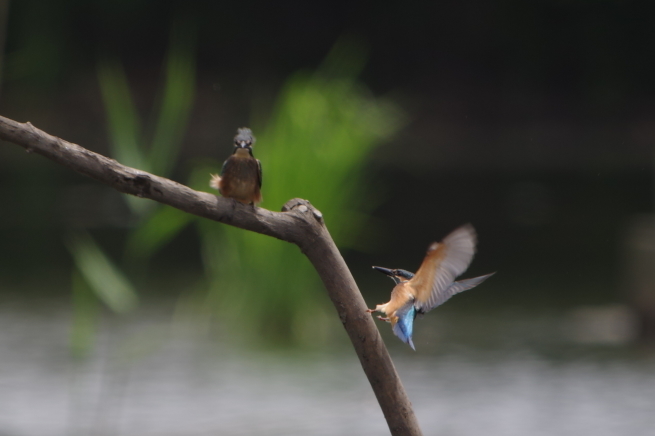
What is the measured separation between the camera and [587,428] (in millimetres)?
3715

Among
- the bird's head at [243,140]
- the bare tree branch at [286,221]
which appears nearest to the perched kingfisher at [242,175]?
the bird's head at [243,140]

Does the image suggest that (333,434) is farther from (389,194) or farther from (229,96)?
(229,96)

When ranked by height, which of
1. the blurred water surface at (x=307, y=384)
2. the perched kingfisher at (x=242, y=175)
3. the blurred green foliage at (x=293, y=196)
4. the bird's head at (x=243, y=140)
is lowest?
the perched kingfisher at (x=242, y=175)

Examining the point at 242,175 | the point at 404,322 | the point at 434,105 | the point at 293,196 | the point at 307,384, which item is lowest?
the point at 404,322

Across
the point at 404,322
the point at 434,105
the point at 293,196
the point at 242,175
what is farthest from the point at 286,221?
the point at 434,105

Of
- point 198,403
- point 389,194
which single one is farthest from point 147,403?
point 389,194

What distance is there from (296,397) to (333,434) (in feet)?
1.45

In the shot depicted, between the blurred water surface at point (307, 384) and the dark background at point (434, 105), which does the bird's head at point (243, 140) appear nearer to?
the blurred water surface at point (307, 384)

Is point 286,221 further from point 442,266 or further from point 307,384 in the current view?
point 307,384

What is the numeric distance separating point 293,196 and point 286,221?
3.56 metres

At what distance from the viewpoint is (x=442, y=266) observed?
1217mm

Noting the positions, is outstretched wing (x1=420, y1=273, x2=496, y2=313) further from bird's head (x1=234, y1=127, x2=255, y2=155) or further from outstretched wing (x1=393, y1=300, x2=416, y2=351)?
bird's head (x1=234, y1=127, x2=255, y2=155)

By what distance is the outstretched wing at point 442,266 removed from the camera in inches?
47.4

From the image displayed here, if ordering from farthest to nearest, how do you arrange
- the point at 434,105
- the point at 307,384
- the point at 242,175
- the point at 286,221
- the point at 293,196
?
the point at 434,105 < the point at 293,196 < the point at 307,384 < the point at 242,175 < the point at 286,221
